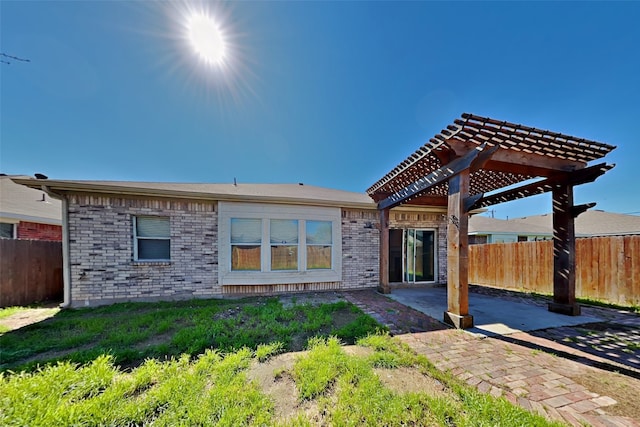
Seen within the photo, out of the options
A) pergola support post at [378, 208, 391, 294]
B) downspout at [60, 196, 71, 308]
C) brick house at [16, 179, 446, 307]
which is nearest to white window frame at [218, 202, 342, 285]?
brick house at [16, 179, 446, 307]

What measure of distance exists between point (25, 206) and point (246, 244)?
28.4 ft

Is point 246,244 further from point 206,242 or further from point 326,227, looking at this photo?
point 326,227

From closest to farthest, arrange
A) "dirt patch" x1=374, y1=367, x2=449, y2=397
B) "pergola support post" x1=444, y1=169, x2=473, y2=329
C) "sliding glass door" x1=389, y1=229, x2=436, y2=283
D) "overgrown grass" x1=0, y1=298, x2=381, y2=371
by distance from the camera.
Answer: "dirt patch" x1=374, y1=367, x2=449, y2=397
"overgrown grass" x1=0, y1=298, x2=381, y2=371
"pergola support post" x1=444, y1=169, x2=473, y2=329
"sliding glass door" x1=389, y1=229, x2=436, y2=283

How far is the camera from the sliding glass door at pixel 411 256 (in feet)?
26.5

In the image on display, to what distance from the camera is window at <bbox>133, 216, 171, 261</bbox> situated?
5.93 m

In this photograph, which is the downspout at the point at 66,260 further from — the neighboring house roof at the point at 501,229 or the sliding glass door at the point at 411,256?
the neighboring house roof at the point at 501,229

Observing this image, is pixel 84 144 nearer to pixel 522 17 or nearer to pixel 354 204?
pixel 354 204

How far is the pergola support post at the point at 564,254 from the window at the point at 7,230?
1544 centimetres

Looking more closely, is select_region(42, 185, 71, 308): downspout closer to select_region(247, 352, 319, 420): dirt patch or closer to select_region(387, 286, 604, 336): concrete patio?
select_region(247, 352, 319, 420): dirt patch

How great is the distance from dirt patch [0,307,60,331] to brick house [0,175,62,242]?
13.1 feet

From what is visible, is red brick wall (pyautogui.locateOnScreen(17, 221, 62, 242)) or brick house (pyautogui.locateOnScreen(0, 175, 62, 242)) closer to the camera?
brick house (pyautogui.locateOnScreen(0, 175, 62, 242))

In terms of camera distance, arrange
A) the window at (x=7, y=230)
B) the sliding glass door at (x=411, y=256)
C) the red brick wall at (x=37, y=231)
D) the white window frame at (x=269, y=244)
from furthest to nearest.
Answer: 1. the sliding glass door at (x=411, y=256)
2. the red brick wall at (x=37, y=231)
3. the window at (x=7, y=230)
4. the white window frame at (x=269, y=244)

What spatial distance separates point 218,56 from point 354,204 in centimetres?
590

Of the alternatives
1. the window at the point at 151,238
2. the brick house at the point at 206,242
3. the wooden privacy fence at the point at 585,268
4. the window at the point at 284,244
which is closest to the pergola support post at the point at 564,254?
the wooden privacy fence at the point at 585,268
